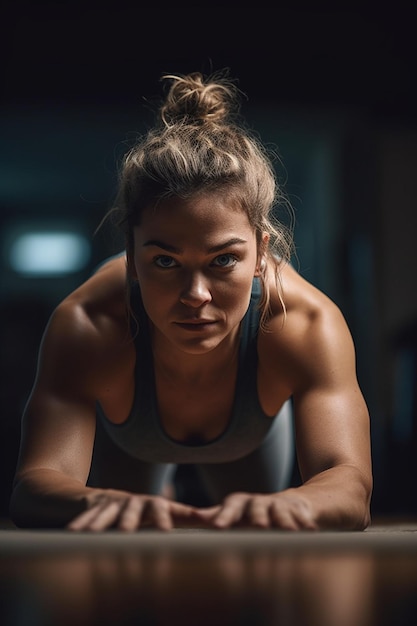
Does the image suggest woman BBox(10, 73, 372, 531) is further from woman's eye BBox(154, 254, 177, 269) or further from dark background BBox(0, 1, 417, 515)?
dark background BBox(0, 1, 417, 515)

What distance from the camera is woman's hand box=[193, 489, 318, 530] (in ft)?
2.08

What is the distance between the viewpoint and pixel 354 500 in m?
0.84

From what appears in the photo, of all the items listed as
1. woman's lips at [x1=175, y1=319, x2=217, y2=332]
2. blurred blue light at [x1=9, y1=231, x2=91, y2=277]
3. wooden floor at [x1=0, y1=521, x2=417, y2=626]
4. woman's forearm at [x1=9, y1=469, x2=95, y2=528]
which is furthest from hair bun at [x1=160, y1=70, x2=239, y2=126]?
blurred blue light at [x1=9, y1=231, x2=91, y2=277]

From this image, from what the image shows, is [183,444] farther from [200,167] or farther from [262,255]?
[200,167]

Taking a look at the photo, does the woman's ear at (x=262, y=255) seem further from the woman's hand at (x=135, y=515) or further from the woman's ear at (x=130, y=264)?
the woman's hand at (x=135, y=515)

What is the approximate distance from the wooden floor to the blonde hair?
1.38ft

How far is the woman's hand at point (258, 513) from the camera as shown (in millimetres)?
635

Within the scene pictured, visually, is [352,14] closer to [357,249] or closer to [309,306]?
[357,249]

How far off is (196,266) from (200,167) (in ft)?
0.38

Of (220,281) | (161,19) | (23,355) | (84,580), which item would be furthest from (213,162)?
(23,355)

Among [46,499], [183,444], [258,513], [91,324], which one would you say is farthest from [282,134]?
[258,513]

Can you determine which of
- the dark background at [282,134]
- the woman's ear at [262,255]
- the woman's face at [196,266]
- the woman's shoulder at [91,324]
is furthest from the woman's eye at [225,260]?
the dark background at [282,134]

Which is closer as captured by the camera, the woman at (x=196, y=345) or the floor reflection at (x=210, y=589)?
the floor reflection at (x=210, y=589)

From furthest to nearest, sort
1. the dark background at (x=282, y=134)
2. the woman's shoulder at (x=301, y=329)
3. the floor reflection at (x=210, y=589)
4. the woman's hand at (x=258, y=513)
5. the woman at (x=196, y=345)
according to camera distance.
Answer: the dark background at (x=282, y=134)
the woman's shoulder at (x=301, y=329)
the woman at (x=196, y=345)
the woman's hand at (x=258, y=513)
the floor reflection at (x=210, y=589)
